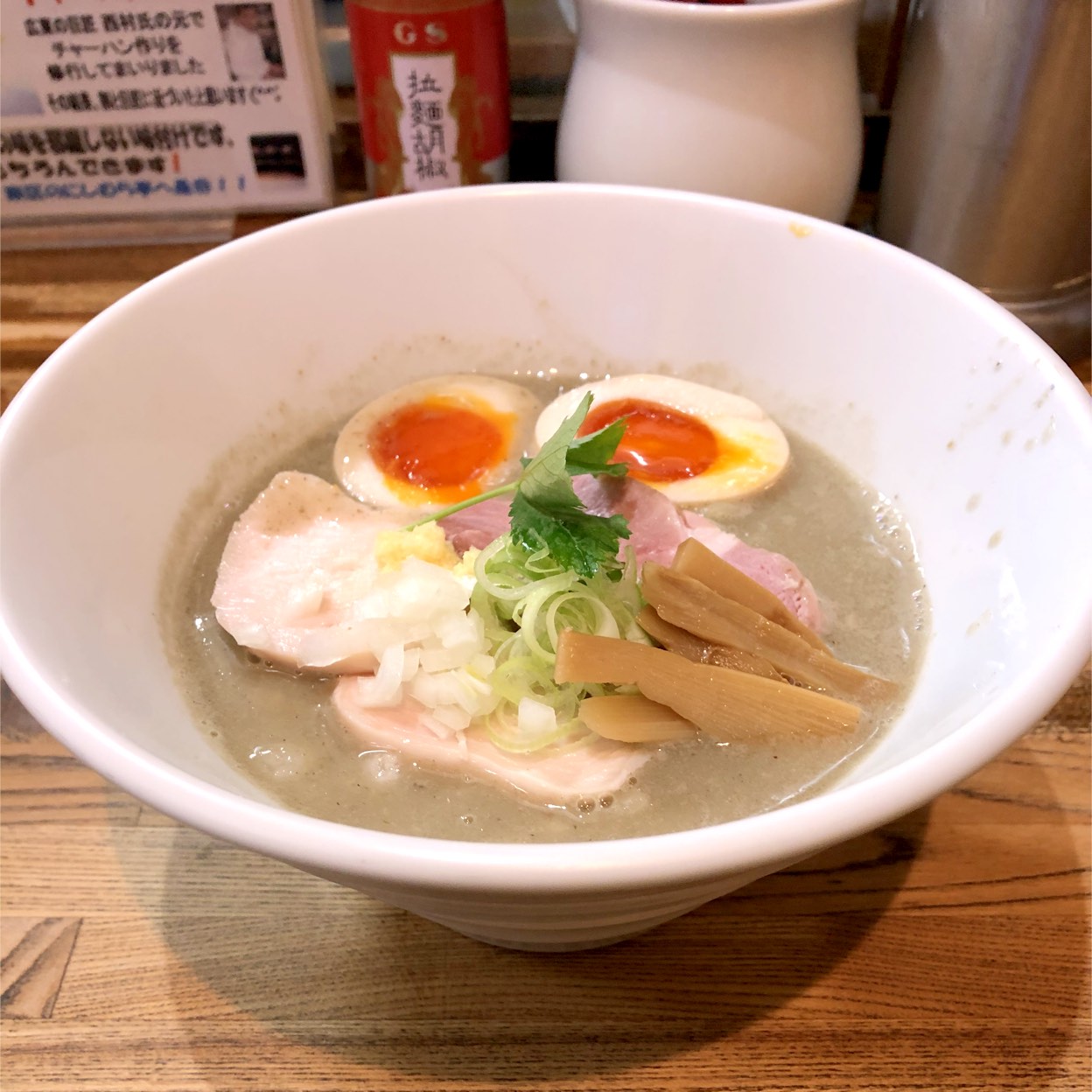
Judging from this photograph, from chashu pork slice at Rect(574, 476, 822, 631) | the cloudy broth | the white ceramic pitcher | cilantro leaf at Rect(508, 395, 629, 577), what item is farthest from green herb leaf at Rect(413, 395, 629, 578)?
the white ceramic pitcher

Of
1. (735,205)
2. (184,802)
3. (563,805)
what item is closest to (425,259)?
(735,205)

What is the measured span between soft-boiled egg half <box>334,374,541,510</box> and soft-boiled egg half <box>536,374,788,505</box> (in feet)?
0.20

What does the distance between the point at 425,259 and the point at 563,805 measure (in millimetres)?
778

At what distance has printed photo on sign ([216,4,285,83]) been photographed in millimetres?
1487

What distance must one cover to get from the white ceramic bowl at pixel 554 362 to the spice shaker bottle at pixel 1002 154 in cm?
39

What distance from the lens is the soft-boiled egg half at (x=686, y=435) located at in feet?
4.15

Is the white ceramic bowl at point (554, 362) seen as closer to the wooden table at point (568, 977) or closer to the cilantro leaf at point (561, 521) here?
the wooden table at point (568, 977)

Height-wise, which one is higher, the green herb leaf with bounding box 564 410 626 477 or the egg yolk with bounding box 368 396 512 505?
the green herb leaf with bounding box 564 410 626 477

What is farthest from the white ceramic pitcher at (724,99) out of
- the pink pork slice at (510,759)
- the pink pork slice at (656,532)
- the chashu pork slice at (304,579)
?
the pink pork slice at (510,759)

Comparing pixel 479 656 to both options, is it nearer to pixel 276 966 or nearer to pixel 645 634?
pixel 645 634

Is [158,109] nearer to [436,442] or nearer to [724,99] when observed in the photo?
[436,442]

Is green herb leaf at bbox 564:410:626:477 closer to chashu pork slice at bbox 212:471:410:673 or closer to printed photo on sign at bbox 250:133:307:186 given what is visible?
chashu pork slice at bbox 212:471:410:673

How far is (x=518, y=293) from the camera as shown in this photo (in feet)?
4.35

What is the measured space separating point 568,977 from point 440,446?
2.41 feet
